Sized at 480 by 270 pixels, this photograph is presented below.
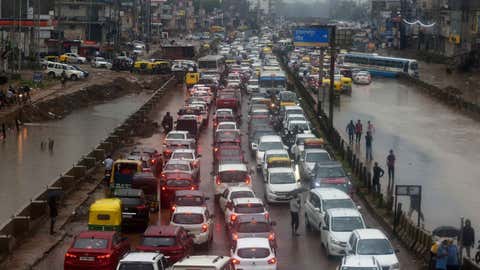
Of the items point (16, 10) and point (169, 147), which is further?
point (16, 10)

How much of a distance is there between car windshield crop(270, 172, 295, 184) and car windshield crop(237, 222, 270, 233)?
7.18 m

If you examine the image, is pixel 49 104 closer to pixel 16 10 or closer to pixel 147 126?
pixel 147 126

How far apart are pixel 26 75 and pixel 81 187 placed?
142 feet

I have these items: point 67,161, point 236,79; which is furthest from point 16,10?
point 67,161

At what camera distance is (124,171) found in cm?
2998

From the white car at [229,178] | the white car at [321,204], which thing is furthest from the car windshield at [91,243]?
the white car at [229,178]

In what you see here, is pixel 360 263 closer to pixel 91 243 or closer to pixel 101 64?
pixel 91 243

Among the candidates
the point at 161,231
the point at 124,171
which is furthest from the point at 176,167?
the point at 161,231

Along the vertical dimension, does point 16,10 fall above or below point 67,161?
above

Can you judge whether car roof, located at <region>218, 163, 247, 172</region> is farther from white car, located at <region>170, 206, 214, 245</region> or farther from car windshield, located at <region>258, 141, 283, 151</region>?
white car, located at <region>170, 206, 214, 245</region>

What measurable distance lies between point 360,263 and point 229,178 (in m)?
11.8

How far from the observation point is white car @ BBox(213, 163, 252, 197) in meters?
29.2

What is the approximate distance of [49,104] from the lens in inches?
2276

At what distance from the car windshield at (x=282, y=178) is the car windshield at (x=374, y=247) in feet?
30.2
